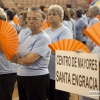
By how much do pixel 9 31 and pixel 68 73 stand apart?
1.02 meters

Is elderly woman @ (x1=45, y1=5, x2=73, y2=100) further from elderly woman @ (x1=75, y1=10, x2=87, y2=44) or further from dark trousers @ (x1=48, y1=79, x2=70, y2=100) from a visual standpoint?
elderly woman @ (x1=75, y1=10, x2=87, y2=44)

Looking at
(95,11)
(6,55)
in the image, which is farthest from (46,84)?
(95,11)

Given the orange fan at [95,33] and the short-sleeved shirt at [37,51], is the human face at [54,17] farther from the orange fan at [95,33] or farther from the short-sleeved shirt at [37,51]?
the orange fan at [95,33]

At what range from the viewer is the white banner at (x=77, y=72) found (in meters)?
1.88

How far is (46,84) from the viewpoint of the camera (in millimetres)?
2902

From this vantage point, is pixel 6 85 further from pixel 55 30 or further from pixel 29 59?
pixel 55 30

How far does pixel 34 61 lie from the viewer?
9.03 feet

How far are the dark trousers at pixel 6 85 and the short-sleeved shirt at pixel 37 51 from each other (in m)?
0.27

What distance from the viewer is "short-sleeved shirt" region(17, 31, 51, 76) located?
2.76m

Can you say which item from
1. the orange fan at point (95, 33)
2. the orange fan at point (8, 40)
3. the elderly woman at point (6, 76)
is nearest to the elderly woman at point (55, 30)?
the elderly woman at point (6, 76)

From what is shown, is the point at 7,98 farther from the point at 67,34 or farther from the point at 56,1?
the point at 56,1

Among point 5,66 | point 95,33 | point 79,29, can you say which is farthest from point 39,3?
point 95,33

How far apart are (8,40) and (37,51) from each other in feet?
0.99

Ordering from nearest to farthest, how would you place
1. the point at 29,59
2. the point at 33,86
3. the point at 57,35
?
the point at 29,59
the point at 33,86
the point at 57,35
